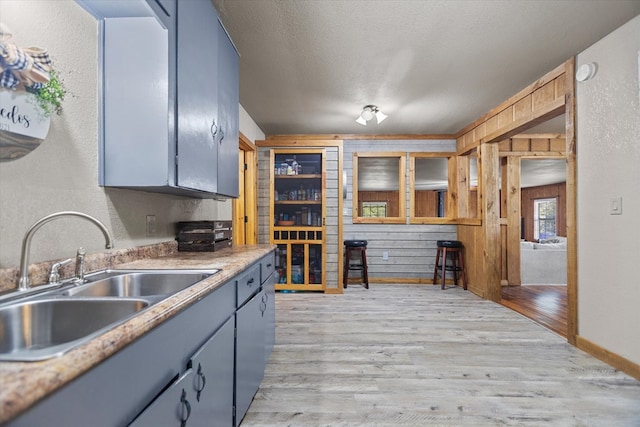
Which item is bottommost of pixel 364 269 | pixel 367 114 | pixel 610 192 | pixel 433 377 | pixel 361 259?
pixel 433 377

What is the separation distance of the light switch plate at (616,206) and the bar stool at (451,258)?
2.50 metres

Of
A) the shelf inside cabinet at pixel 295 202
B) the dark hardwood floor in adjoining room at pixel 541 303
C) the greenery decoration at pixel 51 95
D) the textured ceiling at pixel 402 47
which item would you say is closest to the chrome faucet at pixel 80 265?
the greenery decoration at pixel 51 95

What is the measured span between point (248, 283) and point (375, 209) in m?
11.2

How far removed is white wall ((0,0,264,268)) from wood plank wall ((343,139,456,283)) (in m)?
3.80

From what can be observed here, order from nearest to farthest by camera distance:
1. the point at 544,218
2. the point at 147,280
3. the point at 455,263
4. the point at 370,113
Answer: the point at 147,280, the point at 370,113, the point at 455,263, the point at 544,218

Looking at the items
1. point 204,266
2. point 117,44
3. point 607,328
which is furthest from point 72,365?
point 607,328

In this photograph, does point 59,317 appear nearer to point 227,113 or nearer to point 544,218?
point 227,113

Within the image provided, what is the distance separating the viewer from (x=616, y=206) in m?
2.18

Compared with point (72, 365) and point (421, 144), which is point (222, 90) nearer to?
point (72, 365)

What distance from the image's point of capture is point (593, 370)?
2156mm

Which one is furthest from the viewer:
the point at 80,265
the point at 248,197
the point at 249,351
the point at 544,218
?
the point at 544,218

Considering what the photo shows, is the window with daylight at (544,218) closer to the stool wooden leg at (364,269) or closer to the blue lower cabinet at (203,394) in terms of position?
the stool wooden leg at (364,269)

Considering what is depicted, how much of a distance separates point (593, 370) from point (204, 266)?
8.79 feet

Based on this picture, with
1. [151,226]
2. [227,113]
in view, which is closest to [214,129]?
[227,113]
